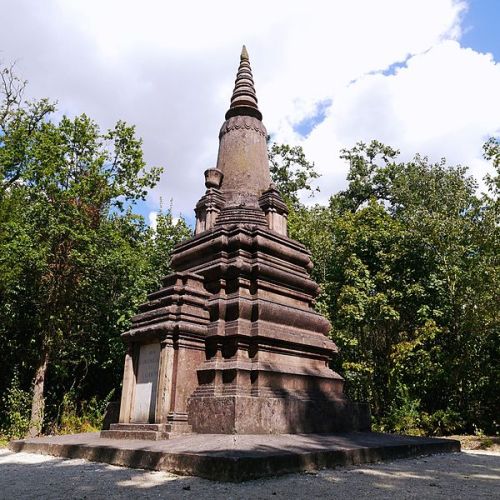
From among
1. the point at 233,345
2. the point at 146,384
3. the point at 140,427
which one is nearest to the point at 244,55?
the point at 233,345

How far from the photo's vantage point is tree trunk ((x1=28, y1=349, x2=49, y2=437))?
13.3 metres

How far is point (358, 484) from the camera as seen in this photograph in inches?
196

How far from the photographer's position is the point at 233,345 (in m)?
8.52

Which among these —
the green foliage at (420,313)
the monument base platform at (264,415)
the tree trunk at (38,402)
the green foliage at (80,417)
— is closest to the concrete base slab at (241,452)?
the monument base platform at (264,415)

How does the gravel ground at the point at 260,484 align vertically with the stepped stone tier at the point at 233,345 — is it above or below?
below

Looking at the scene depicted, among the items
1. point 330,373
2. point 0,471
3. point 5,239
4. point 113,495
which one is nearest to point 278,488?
point 113,495

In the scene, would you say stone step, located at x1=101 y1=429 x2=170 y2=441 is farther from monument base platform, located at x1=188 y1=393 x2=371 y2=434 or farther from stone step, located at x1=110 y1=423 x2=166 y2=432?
monument base platform, located at x1=188 y1=393 x2=371 y2=434

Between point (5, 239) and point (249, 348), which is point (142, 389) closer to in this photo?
point (249, 348)

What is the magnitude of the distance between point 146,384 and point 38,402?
7.05 metres

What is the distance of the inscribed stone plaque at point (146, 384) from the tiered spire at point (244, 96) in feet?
21.9

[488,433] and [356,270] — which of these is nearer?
[488,433]

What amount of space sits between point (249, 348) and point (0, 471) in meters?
4.19

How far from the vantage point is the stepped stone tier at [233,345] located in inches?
310

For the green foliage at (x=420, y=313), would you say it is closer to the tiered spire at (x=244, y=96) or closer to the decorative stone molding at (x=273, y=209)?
the decorative stone molding at (x=273, y=209)
